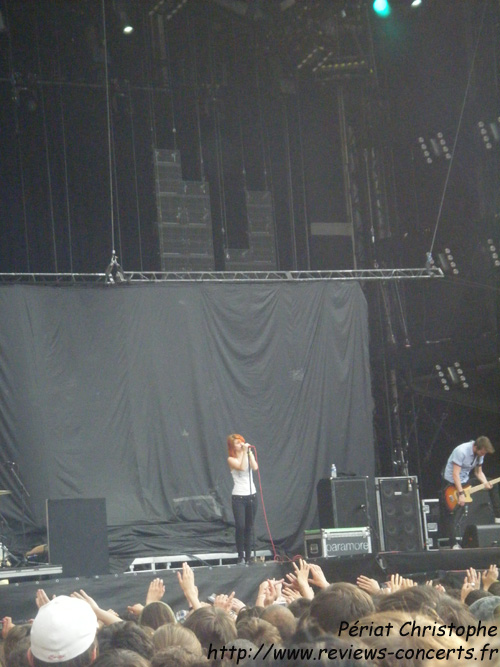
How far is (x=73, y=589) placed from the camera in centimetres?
702

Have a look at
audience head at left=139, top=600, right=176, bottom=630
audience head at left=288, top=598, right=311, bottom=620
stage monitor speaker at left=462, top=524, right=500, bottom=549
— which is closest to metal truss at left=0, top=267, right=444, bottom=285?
stage monitor speaker at left=462, top=524, right=500, bottom=549

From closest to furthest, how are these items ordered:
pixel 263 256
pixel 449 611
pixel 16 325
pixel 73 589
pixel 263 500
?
pixel 449 611 → pixel 73 589 → pixel 16 325 → pixel 263 500 → pixel 263 256

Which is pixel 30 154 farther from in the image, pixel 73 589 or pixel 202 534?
pixel 73 589

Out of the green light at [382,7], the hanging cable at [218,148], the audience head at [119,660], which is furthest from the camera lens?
the hanging cable at [218,148]

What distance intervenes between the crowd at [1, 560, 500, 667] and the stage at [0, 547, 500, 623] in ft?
12.9

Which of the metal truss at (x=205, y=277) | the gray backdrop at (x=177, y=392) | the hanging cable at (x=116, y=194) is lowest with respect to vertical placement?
the gray backdrop at (x=177, y=392)

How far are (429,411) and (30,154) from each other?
5731 millimetres

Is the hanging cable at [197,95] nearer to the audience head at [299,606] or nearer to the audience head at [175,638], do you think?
→ the audience head at [299,606]

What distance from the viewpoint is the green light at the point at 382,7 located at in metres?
11.6

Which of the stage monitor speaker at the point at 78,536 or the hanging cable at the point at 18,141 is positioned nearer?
the stage monitor speaker at the point at 78,536

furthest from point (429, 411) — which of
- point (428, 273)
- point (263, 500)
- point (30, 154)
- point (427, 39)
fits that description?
point (30, 154)

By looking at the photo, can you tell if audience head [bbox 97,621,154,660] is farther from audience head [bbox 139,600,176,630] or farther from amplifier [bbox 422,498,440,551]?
amplifier [bbox 422,498,440,551]

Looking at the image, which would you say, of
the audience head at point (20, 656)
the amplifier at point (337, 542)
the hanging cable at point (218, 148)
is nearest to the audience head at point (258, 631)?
the audience head at point (20, 656)

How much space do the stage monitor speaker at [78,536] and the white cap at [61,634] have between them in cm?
578
